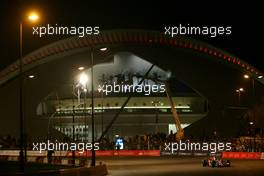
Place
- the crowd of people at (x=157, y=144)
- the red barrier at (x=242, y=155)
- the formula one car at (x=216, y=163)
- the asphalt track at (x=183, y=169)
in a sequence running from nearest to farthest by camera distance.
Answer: the asphalt track at (x=183, y=169) < the formula one car at (x=216, y=163) < the red barrier at (x=242, y=155) < the crowd of people at (x=157, y=144)

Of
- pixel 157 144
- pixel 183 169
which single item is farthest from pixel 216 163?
pixel 157 144

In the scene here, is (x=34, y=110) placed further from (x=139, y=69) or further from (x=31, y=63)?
(x=139, y=69)

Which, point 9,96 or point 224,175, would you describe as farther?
point 9,96

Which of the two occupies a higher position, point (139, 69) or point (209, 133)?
point (139, 69)

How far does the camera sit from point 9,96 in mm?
103562

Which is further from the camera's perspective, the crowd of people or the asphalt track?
the crowd of people

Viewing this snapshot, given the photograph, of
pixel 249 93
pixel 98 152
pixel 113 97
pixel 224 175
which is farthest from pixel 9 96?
pixel 224 175

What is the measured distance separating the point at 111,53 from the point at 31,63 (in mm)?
14545

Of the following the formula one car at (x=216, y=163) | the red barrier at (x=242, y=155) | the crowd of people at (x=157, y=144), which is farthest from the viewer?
the crowd of people at (x=157, y=144)

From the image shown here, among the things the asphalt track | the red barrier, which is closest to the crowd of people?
the red barrier

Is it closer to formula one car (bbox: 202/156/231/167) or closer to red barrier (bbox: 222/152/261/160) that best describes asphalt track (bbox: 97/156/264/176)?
formula one car (bbox: 202/156/231/167)

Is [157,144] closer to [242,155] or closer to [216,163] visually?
[242,155]

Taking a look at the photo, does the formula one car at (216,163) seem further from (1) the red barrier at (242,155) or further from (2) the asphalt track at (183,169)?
(1) the red barrier at (242,155)

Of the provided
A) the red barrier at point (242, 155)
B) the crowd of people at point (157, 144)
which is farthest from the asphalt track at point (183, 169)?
the crowd of people at point (157, 144)
